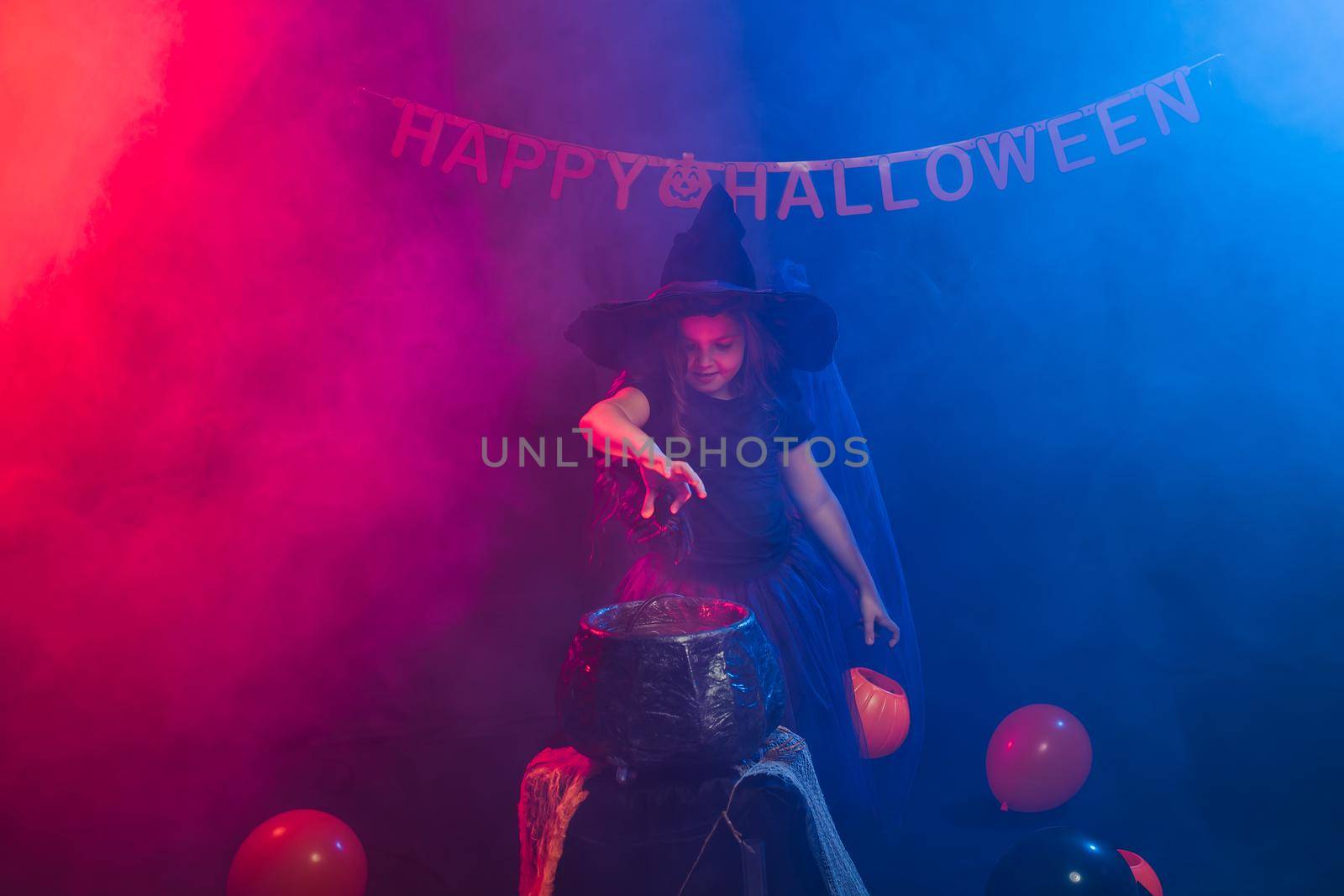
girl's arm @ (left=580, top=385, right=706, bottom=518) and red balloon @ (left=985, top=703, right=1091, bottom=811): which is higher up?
girl's arm @ (left=580, top=385, right=706, bottom=518)

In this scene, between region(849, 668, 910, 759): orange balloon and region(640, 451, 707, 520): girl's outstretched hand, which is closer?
region(640, 451, 707, 520): girl's outstretched hand

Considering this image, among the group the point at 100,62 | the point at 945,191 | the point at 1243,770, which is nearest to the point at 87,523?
the point at 100,62

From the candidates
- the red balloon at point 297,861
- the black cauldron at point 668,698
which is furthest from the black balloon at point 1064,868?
the red balloon at point 297,861

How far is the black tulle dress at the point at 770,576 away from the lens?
2.84 metres

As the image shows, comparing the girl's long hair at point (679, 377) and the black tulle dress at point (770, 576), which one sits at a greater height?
the girl's long hair at point (679, 377)

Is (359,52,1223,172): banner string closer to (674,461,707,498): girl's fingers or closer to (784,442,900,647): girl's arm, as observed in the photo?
(784,442,900,647): girl's arm

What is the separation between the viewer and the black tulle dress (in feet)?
9.32

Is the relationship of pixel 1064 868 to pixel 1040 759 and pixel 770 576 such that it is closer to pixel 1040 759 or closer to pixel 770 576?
pixel 1040 759

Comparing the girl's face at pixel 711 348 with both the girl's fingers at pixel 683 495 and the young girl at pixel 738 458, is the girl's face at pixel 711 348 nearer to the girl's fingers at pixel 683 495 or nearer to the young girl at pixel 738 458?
the young girl at pixel 738 458

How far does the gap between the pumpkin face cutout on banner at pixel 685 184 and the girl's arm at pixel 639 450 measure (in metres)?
0.98

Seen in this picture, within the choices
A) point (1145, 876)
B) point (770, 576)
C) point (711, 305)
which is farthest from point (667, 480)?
point (1145, 876)

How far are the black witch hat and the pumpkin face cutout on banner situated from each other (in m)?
0.60

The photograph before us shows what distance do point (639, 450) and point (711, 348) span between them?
457mm

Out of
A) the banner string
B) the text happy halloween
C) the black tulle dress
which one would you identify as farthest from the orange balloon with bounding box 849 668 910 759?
the banner string
